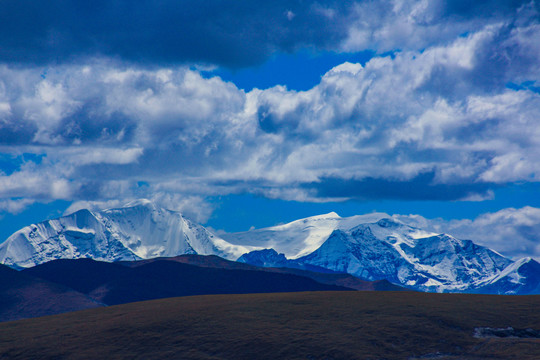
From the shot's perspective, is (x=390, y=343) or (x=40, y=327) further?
(x=40, y=327)

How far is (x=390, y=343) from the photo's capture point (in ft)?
292

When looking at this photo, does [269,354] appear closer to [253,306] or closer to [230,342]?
[230,342]

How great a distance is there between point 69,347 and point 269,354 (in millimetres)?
28513

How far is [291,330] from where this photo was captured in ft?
309

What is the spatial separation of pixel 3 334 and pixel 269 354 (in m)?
44.5

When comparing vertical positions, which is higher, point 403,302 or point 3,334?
point 403,302

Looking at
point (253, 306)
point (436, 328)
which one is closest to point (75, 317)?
point (253, 306)

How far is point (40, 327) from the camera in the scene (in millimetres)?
107188

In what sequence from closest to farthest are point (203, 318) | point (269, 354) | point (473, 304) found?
point (269, 354) → point (203, 318) → point (473, 304)

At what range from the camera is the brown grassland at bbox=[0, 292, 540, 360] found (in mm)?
86812

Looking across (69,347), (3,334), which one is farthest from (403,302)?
(3,334)

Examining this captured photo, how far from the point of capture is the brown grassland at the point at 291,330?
8681 centimetres

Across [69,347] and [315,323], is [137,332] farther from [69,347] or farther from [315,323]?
[315,323]

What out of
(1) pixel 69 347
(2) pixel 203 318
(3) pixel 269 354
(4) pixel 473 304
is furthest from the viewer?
(4) pixel 473 304
